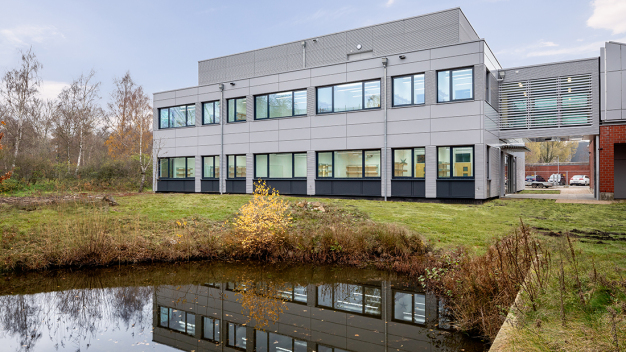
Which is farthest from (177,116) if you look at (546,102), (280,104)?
(546,102)

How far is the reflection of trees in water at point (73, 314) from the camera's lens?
5.89 metres

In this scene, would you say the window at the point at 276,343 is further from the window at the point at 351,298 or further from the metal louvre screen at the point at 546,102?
the metal louvre screen at the point at 546,102

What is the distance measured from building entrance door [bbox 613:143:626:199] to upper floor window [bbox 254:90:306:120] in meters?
16.5

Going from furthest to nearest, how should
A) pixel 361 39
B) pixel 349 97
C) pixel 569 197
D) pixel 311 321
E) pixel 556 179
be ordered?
pixel 556 179, pixel 361 39, pixel 569 197, pixel 349 97, pixel 311 321

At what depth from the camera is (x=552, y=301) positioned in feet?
16.3

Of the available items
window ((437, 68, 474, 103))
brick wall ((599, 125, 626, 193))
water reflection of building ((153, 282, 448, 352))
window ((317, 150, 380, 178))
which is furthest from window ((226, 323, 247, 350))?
brick wall ((599, 125, 626, 193))

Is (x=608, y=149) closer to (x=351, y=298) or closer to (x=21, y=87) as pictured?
(x=351, y=298)

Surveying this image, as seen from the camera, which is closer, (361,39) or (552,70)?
(552,70)

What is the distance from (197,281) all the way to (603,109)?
19857mm

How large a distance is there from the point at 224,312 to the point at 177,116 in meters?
23.0

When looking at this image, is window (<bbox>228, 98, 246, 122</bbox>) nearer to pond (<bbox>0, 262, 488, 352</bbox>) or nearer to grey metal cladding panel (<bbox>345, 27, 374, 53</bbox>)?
grey metal cladding panel (<bbox>345, 27, 374, 53</bbox>)

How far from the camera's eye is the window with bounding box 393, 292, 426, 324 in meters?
6.04

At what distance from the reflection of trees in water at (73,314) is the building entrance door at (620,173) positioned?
22.0 metres

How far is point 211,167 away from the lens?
25.5 meters
